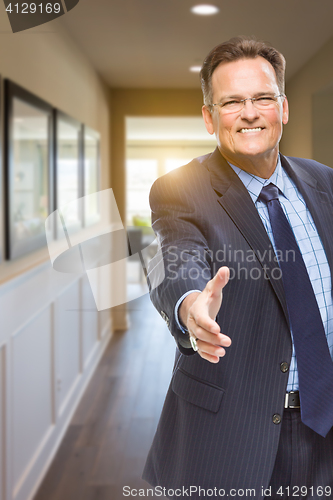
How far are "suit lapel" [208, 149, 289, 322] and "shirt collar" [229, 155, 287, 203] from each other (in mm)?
19

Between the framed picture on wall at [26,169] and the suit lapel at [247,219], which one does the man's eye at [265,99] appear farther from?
the framed picture on wall at [26,169]

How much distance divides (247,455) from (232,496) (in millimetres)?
58

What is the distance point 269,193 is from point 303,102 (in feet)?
0.70

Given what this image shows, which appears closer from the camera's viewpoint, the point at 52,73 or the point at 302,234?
the point at 302,234

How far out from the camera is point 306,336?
0.58 metres

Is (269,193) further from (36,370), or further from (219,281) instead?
(36,370)

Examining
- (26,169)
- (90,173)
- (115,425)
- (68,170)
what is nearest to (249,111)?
(26,169)

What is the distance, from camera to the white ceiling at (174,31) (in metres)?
0.77

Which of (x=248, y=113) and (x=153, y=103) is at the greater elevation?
(x=153, y=103)

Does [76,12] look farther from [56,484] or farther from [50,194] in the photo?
[56,484]

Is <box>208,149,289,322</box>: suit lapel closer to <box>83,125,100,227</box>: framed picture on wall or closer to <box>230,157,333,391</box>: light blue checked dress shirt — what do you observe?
<box>230,157,333,391</box>: light blue checked dress shirt

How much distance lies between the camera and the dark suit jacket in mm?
562

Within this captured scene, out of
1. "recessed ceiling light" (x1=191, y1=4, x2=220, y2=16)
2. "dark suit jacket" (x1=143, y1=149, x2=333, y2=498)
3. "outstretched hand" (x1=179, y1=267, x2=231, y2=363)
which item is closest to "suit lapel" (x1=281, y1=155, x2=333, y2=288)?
"dark suit jacket" (x1=143, y1=149, x2=333, y2=498)

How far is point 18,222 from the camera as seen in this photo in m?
1.20
